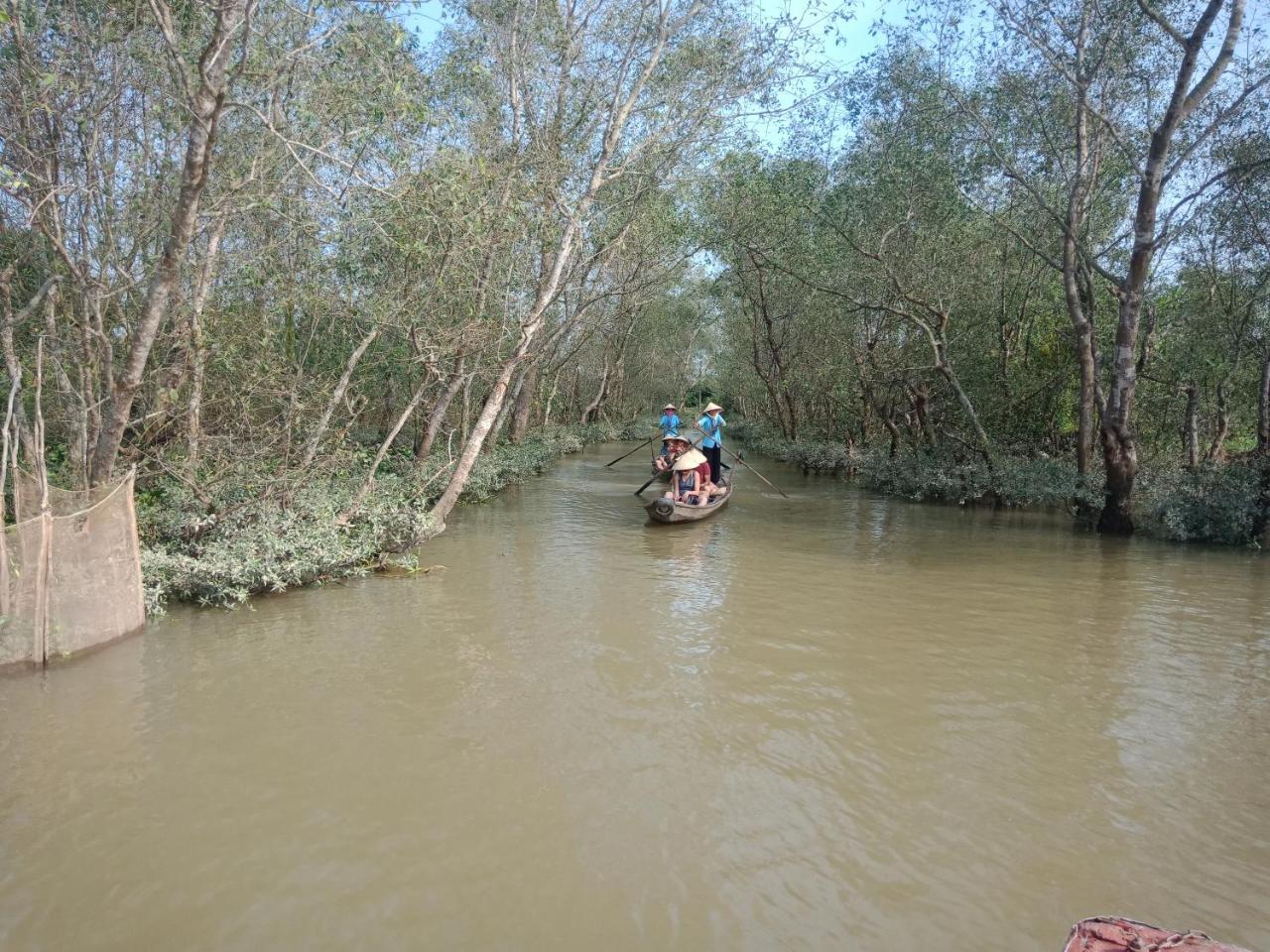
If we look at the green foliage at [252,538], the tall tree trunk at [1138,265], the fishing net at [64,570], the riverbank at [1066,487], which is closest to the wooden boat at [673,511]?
the green foliage at [252,538]

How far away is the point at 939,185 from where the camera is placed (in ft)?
49.3

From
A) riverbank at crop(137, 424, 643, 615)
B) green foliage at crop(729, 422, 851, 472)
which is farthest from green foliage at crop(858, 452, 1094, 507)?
riverbank at crop(137, 424, 643, 615)

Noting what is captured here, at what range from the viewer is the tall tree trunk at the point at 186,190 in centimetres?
595

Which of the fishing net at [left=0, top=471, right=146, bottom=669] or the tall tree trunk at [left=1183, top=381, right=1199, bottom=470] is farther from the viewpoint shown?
the tall tree trunk at [left=1183, top=381, right=1199, bottom=470]

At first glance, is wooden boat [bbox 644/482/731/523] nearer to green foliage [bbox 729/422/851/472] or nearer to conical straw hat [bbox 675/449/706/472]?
conical straw hat [bbox 675/449/706/472]

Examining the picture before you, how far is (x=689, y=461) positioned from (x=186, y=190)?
9.66 m

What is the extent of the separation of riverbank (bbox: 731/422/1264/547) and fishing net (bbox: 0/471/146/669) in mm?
14200

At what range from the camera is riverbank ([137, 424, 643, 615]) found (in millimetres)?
7812

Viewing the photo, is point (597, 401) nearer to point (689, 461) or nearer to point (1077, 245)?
point (689, 461)

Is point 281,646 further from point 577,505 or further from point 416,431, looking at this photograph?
point 416,431

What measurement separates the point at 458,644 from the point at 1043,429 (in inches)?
650

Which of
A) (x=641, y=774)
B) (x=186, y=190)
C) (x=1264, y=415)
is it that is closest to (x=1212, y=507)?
(x=1264, y=415)

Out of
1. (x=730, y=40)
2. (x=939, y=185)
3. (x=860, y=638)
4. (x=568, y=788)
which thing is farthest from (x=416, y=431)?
(x=568, y=788)

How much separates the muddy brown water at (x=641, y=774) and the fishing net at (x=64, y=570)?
0.85 ft
